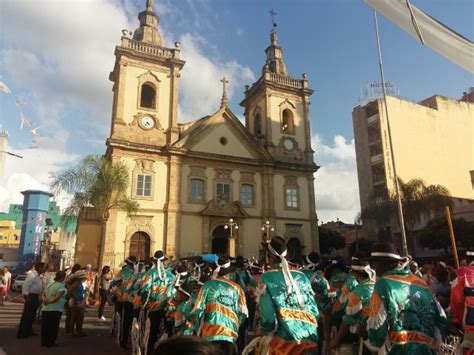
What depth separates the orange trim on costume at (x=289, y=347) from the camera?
347 cm

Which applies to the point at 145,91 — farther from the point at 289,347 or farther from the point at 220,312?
the point at 289,347

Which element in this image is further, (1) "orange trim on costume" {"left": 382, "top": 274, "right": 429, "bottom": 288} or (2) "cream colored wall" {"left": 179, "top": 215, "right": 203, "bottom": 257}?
(2) "cream colored wall" {"left": 179, "top": 215, "right": 203, "bottom": 257}

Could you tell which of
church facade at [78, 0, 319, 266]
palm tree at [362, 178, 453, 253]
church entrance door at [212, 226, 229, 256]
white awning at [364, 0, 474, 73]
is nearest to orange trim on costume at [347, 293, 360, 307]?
white awning at [364, 0, 474, 73]

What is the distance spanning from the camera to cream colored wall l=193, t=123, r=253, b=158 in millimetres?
27375

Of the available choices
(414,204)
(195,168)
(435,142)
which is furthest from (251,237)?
(435,142)

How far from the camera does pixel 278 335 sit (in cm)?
353

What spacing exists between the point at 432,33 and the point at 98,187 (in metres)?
19.8

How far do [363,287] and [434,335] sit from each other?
1003mm

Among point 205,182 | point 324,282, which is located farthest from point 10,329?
point 205,182

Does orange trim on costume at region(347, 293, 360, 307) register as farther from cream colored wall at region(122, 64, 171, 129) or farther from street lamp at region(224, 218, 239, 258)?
cream colored wall at region(122, 64, 171, 129)

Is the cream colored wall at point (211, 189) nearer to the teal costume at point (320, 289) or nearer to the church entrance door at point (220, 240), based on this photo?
the church entrance door at point (220, 240)

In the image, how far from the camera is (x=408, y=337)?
3.40 m

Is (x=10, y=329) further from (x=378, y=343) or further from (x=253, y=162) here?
(x=253, y=162)

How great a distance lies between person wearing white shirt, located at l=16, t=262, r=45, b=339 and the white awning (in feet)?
34.2
